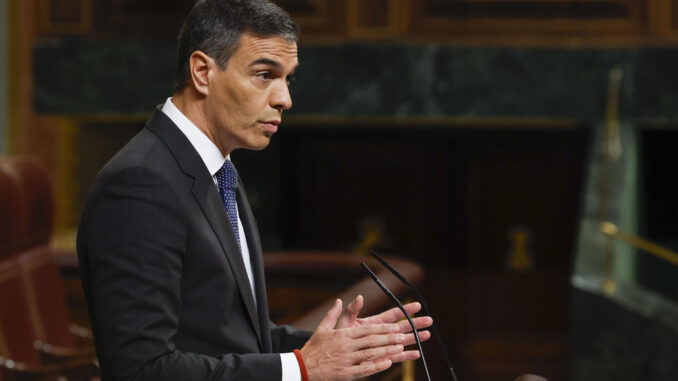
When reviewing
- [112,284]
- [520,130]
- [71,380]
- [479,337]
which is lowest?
[479,337]

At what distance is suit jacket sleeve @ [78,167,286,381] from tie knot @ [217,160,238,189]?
6.1 inches

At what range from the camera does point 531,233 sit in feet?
16.9

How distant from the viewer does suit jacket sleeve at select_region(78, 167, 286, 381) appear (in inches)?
41.9

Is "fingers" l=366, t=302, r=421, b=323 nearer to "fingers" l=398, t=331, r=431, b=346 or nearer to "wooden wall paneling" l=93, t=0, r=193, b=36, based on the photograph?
"fingers" l=398, t=331, r=431, b=346

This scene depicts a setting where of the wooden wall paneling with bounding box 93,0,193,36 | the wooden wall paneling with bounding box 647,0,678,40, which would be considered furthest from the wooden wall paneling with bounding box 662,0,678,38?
the wooden wall paneling with bounding box 93,0,193,36

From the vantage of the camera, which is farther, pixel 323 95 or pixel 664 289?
pixel 664 289

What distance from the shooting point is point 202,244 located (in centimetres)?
115

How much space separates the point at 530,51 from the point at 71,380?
272cm

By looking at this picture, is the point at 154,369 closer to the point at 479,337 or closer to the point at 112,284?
the point at 112,284

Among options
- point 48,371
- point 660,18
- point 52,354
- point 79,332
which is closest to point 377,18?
point 660,18

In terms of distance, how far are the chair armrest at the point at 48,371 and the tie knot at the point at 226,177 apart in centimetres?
132

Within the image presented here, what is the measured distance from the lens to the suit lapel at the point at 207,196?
1.18 meters

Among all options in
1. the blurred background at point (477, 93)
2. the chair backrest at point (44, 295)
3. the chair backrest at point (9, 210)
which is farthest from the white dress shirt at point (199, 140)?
the blurred background at point (477, 93)

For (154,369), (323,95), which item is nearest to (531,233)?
(323,95)
